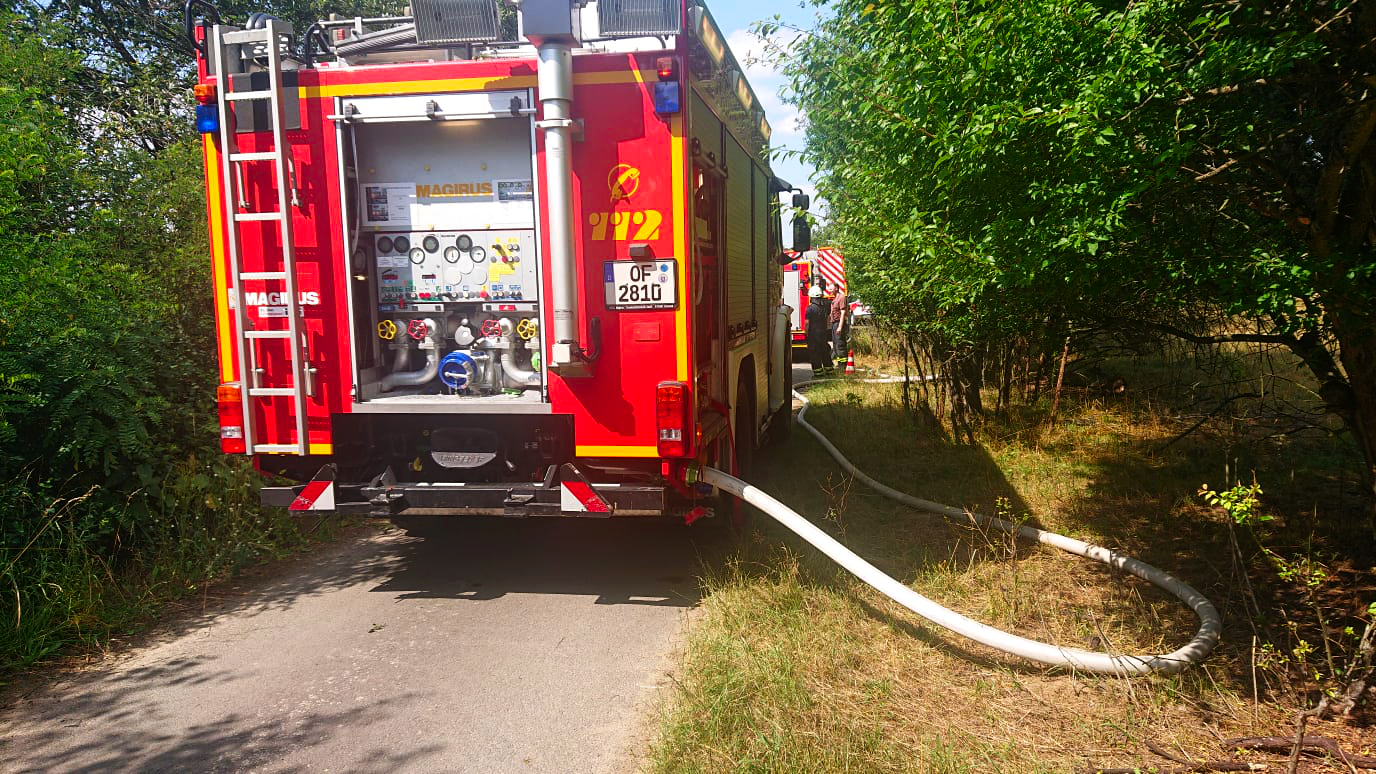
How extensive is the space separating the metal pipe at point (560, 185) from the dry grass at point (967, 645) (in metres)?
1.72

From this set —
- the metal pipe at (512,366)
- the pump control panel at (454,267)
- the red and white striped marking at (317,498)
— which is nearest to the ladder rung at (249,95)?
the pump control panel at (454,267)

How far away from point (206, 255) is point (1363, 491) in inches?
337

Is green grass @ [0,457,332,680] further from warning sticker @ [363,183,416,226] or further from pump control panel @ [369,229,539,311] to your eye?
warning sticker @ [363,183,416,226]

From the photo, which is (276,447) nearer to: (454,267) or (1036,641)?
(454,267)

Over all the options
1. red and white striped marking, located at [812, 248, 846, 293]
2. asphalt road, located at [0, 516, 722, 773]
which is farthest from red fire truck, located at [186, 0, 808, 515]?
red and white striped marking, located at [812, 248, 846, 293]

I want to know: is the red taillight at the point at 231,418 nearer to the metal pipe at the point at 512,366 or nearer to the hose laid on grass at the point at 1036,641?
the metal pipe at the point at 512,366

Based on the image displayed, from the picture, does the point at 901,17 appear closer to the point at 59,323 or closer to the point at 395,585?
the point at 395,585

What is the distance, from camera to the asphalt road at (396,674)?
12.3 ft

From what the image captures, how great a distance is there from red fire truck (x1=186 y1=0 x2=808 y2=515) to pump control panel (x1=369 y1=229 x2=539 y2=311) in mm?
13

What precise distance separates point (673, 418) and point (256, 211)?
2.69m

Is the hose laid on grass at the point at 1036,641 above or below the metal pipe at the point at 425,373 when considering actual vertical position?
below

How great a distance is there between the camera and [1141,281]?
4539 mm

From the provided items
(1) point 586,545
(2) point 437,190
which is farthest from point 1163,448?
(2) point 437,190

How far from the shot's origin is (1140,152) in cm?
332
